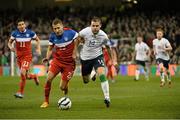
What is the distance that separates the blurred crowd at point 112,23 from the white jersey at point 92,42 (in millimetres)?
24620

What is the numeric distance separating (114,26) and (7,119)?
33.5 m

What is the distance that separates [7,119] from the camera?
1346 cm

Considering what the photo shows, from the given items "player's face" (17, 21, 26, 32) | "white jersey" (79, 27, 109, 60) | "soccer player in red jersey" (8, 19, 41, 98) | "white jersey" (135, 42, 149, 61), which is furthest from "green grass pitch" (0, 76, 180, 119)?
"white jersey" (135, 42, 149, 61)

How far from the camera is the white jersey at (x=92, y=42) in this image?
16781 mm

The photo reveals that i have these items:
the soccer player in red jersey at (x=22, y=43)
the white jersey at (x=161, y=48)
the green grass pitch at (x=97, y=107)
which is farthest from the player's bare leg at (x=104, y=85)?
the white jersey at (x=161, y=48)

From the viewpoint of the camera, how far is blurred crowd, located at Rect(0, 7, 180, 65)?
42.6m

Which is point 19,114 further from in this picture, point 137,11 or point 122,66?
point 137,11

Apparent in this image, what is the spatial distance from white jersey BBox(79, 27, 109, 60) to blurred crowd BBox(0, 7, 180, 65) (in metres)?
24.6

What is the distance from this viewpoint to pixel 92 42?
55.4ft

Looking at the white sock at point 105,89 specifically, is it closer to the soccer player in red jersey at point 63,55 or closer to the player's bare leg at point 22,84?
the soccer player in red jersey at point 63,55

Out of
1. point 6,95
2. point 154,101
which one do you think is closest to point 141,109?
point 154,101

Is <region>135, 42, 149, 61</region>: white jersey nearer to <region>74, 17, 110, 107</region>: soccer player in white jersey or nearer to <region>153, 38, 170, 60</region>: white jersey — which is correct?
<region>153, 38, 170, 60</region>: white jersey

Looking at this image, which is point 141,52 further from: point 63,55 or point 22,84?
point 63,55

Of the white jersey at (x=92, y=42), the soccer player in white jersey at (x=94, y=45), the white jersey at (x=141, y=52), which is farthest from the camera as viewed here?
the white jersey at (x=141, y=52)
